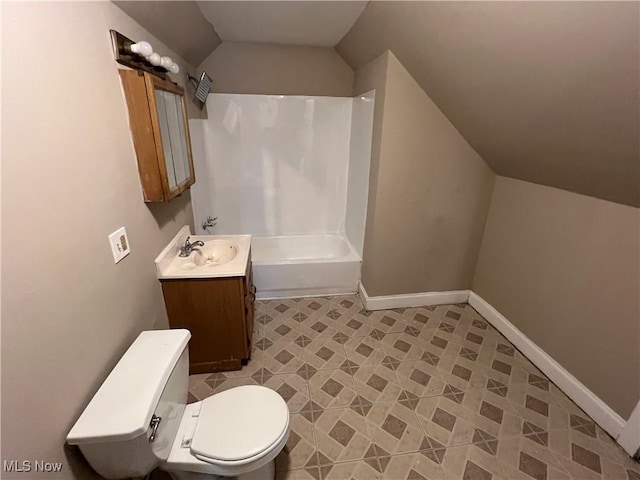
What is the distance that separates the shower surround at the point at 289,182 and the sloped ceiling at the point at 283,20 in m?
0.51

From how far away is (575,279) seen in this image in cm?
175

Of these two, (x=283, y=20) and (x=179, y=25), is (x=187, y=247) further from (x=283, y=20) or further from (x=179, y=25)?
(x=283, y=20)

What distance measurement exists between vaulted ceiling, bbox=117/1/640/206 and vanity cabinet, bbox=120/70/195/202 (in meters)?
0.31

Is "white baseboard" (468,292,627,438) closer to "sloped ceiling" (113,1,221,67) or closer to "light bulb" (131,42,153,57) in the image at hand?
"light bulb" (131,42,153,57)

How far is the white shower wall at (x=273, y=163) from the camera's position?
9.30 feet

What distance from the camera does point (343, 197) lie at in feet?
10.7

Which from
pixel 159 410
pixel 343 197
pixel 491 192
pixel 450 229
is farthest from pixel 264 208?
pixel 159 410

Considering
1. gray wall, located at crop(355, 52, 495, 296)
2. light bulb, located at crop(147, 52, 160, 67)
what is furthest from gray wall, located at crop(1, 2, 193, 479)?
gray wall, located at crop(355, 52, 495, 296)

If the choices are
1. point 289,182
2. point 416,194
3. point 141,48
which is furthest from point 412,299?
point 141,48

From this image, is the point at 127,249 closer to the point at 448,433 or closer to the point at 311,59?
the point at 448,433

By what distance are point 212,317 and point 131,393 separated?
80 cm

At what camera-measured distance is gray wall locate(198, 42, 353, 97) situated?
2.59 meters

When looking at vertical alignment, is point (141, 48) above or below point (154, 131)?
above

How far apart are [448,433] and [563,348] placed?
3.06ft
